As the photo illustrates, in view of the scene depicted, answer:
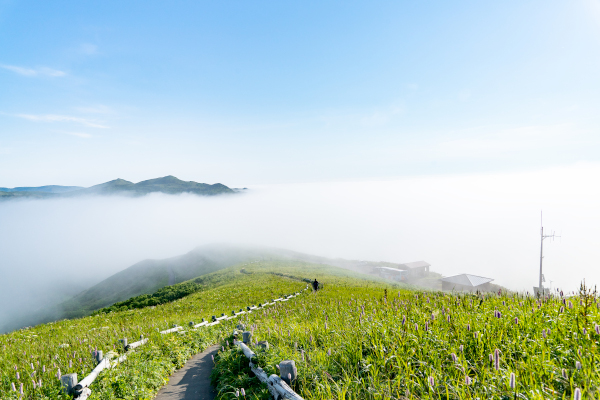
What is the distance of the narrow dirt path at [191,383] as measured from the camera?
26.4ft

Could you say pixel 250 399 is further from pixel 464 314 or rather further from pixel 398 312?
pixel 464 314

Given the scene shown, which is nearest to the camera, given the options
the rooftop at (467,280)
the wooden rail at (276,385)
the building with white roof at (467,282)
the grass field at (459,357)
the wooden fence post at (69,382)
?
the grass field at (459,357)

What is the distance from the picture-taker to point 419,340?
6.00 m

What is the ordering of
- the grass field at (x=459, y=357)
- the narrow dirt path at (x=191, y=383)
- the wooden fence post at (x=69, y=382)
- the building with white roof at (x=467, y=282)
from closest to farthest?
the grass field at (x=459, y=357), the wooden fence post at (x=69, y=382), the narrow dirt path at (x=191, y=383), the building with white roof at (x=467, y=282)

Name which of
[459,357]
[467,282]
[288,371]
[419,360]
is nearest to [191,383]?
[288,371]

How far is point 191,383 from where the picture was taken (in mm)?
8930

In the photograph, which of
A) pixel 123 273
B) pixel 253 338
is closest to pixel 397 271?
pixel 253 338

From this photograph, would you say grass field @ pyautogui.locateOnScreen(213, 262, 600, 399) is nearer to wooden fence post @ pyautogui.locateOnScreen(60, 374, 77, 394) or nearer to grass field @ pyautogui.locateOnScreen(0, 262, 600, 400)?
grass field @ pyautogui.locateOnScreen(0, 262, 600, 400)

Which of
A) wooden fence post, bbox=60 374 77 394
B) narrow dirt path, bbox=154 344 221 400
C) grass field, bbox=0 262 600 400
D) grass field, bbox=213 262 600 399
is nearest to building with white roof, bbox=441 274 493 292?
grass field, bbox=0 262 600 400

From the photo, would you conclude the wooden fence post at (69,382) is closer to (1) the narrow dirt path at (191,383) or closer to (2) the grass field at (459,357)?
(1) the narrow dirt path at (191,383)

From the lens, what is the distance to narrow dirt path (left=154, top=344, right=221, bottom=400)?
8.05m

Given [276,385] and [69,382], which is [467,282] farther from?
[69,382]

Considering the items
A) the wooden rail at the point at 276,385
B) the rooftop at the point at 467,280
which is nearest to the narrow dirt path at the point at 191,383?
the wooden rail at the point at 276,385

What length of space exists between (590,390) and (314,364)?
426 cm
